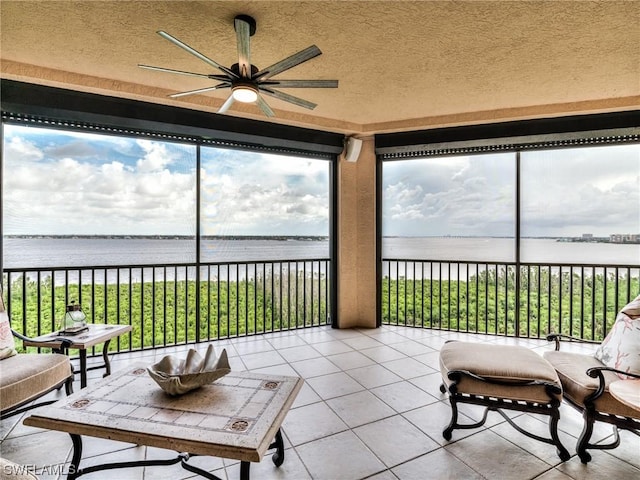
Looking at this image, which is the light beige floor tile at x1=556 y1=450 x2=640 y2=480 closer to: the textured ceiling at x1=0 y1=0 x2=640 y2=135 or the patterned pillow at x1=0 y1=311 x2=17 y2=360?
the textured ceiling at x1=0 y1=0 x2=640 y2=135

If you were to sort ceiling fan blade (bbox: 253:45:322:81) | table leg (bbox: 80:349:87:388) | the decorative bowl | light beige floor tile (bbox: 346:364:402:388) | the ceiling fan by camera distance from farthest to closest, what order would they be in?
light beige floor tile (bbox: 346:364:402:388), table leg (bbox: 80:349:87:388), the ceiling fan, ceiling fan blade (bbox: 253:45:322:81), the decorative bowl

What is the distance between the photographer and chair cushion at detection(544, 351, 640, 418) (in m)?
1.84

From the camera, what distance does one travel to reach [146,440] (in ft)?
4.28

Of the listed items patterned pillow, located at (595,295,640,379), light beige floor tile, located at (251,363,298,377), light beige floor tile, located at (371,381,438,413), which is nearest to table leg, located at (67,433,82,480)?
light beige floor tile, located at (251,363,298,377)

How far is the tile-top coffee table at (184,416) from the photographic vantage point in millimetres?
1279

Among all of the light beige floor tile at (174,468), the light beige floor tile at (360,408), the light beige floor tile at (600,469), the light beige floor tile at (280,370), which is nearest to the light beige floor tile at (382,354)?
the light beige floor tile at (360,408)

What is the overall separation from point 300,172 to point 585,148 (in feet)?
12.2

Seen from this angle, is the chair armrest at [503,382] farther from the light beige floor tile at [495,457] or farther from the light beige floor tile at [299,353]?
the light beige floor tile at [299,353]

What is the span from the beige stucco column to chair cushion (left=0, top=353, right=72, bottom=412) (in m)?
3.24

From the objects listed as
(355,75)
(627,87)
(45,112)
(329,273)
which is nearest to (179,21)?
(355,75)

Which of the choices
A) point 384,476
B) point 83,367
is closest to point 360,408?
point 384,476

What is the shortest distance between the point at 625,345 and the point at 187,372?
2.83 meters

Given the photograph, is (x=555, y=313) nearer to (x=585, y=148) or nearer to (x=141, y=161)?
(x=585, y=148)

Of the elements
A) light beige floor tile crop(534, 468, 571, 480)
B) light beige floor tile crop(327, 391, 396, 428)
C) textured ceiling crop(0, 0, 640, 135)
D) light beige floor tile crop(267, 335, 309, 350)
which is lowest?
light beige floor tile crop(534, 468, 571, 480)
